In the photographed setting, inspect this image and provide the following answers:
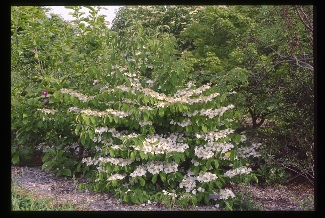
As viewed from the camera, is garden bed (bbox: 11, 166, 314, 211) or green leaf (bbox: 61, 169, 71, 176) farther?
green leaf (bbox: 61, 169, 71, 176)

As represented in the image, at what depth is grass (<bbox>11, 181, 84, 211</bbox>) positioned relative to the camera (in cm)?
322

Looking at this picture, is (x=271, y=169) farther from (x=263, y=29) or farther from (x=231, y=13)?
(x=231, y=13)

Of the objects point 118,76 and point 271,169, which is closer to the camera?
point 118,76

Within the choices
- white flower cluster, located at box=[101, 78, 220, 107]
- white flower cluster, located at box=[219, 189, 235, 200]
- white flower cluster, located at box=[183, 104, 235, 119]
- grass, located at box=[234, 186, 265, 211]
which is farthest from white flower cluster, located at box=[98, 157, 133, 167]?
grass, located at box=[234, 186, 265, 211]

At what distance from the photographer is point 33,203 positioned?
3285 mm

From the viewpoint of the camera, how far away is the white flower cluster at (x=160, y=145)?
10.9 feet

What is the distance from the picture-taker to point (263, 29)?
4195 millimetres

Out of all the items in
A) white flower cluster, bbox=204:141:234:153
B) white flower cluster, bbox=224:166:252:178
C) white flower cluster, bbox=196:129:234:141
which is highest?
white flower cluster, bbox=196:129:234:141

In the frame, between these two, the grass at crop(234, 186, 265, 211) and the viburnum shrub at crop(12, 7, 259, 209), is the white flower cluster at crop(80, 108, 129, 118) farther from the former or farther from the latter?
the grass at crop(234, 186, 265, 211)

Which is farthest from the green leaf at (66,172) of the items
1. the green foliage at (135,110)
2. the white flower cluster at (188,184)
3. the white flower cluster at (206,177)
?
the white flower cluster at (206,177)

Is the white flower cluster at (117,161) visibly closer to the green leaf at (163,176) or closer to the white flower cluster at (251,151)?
the green leaf at (163,176)

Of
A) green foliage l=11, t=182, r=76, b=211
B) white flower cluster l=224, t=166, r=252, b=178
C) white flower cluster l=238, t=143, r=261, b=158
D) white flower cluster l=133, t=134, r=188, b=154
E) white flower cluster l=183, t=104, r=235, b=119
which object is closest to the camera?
green foliage l=11, t=182, r=76, b=211

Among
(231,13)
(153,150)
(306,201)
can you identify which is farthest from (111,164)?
(231,13)
